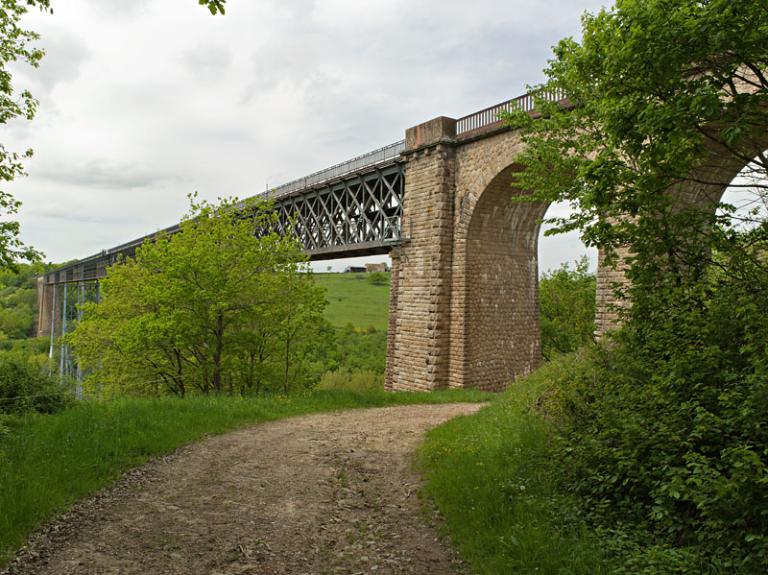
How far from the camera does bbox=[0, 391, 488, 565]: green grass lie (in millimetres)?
5434

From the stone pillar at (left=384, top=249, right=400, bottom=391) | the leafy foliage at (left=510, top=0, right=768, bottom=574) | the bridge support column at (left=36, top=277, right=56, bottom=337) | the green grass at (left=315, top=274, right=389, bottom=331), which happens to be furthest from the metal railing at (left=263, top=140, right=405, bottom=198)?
the bridge support column at (left=36, top=277, right=56, bottom=337)

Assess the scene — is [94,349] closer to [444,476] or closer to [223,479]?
[223,479]

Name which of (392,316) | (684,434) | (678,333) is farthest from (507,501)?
(392,316)

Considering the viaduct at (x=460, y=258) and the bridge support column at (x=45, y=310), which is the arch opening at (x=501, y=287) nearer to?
the viaduct at (x=460, y=258)

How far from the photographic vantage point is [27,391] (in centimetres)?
907

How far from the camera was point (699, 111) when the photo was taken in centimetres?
491

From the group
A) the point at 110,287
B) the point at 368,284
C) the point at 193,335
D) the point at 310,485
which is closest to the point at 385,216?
the point at 193,335

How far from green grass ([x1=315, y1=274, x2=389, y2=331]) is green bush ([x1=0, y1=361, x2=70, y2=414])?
45109 mm

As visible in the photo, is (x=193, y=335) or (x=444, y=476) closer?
(x=444, y=476)

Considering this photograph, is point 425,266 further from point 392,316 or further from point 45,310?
point 45,310

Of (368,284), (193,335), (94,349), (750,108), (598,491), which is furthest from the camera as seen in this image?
(368,284)

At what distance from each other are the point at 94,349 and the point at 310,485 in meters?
14.3

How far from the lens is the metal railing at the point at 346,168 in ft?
67.1

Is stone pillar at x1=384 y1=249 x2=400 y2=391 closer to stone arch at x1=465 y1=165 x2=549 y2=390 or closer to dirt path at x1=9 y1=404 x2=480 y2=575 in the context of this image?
stone arch at x1=465 y1=165 x2=549 y2=390
